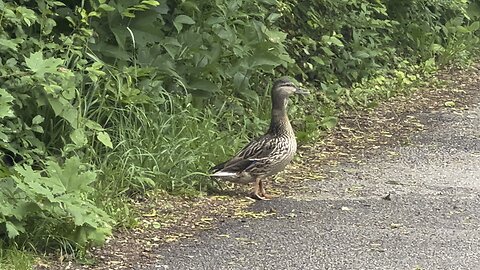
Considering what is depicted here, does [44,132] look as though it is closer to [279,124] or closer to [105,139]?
[105,139]

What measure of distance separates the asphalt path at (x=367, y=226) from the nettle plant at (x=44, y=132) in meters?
0.65

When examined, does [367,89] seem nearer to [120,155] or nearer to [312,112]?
[312,112]

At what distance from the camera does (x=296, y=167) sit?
8641mm

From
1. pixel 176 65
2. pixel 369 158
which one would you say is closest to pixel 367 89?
pixel 369 158

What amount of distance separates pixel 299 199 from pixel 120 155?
1337mm

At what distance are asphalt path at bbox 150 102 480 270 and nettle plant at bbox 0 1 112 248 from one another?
0.65 metres

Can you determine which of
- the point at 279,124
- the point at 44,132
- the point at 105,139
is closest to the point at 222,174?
the point at 279,124

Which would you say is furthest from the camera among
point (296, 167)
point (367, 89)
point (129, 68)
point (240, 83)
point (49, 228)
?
point (367, 89)

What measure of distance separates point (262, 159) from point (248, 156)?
4.7 inches

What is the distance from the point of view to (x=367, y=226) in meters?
6.98

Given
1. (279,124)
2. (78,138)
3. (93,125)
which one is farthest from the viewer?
(279,124)

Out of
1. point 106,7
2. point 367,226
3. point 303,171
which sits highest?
point 106,7

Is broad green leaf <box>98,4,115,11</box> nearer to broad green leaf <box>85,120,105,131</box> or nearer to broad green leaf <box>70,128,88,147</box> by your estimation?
broad green leaf <box>85,120,105,131</box>

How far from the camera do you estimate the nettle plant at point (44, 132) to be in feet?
20.1
